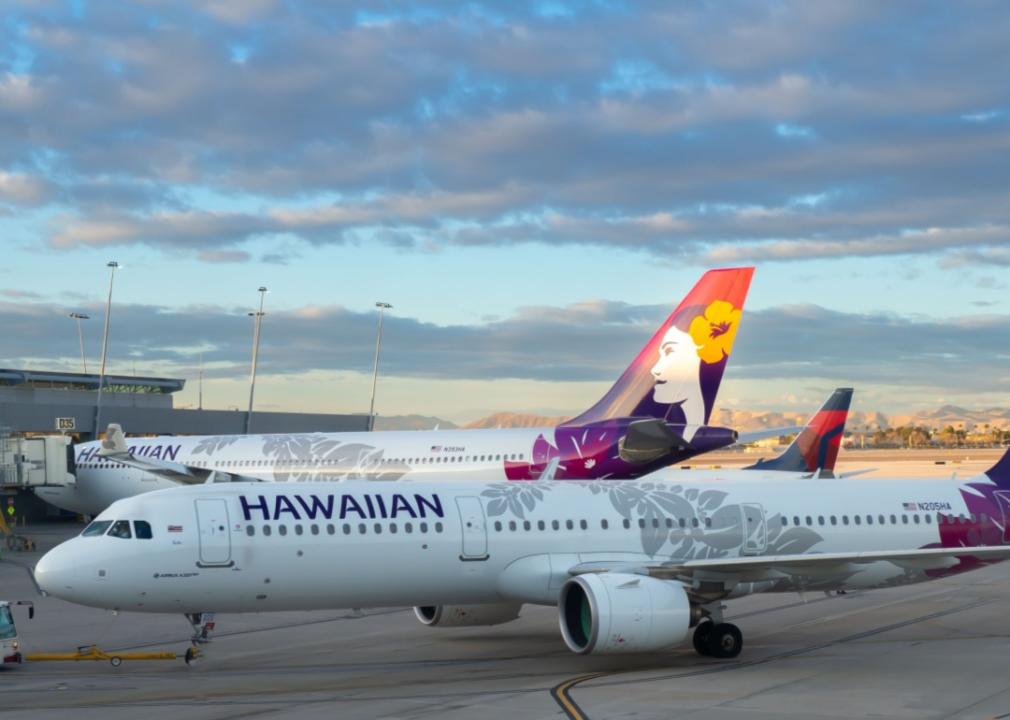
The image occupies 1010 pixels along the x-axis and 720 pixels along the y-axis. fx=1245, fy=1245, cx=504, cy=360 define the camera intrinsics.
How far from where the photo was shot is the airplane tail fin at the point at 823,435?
164ft

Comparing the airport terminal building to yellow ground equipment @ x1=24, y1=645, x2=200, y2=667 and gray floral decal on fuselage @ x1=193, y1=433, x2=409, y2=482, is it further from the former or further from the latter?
yellow ground equipment @ x1=24, y1=645, x2=200, y2=667

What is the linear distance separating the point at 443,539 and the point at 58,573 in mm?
6910

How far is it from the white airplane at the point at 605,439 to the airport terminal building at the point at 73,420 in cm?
1089

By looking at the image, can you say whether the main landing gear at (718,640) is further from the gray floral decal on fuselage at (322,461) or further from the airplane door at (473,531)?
the gray floral decal on fuselage at (322,461)

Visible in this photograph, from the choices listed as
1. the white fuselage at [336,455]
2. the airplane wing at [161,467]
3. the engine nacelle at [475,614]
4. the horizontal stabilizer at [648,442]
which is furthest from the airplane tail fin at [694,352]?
the engine nacelle at [475,614]

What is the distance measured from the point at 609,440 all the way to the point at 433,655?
18905 millimetres

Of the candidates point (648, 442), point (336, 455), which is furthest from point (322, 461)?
point (648, 442)

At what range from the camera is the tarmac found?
19469mm

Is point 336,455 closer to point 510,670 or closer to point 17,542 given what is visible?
point 17,542

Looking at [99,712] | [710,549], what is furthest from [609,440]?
[99,712]

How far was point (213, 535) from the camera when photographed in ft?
73.2

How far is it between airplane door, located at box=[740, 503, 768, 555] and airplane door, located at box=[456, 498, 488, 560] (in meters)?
5.72

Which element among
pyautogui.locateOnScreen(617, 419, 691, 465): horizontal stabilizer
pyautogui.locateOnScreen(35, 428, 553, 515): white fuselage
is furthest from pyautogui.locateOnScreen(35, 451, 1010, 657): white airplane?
pyautogui.locateOnScreen(35, 428, 553, 515): white fuselage

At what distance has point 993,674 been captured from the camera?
2252 cm
